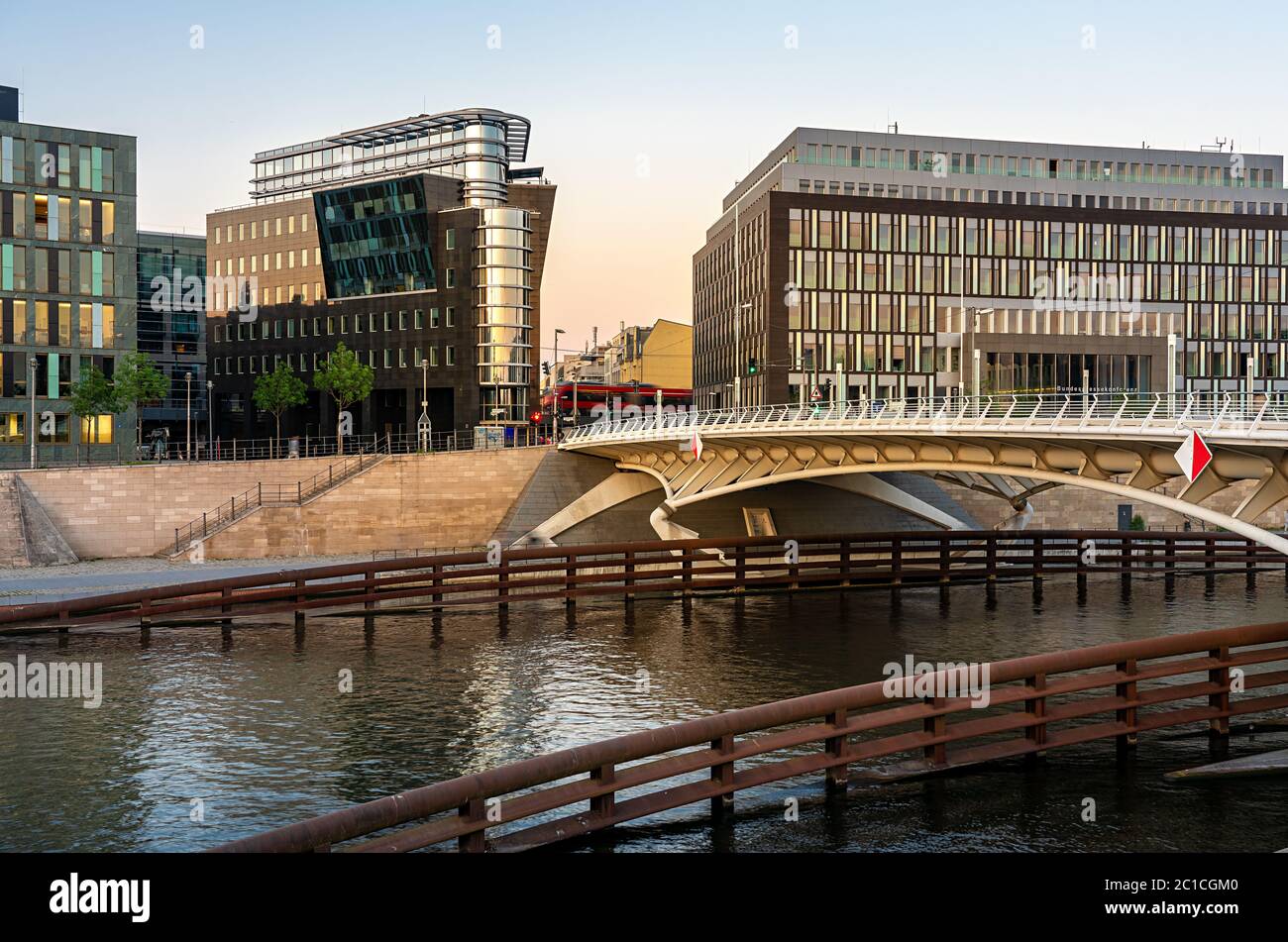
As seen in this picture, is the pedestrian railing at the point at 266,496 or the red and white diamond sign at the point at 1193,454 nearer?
the red and white diamond sign at the point at 1193,454

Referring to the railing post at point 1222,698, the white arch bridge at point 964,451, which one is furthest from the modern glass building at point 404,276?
the railing post at point 1222,698

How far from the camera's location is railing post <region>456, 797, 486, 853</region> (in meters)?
11.1

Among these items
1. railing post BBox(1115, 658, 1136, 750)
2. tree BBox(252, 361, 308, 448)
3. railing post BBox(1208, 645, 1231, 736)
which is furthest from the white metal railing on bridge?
tree BBox(252, 361, 308, 448)

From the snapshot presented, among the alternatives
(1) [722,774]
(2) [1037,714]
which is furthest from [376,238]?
(1) [722,774]

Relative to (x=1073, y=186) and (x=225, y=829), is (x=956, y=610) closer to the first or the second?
(x=225, y=829)

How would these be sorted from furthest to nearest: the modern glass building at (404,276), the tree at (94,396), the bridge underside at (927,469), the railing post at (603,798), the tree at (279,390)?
the modern glass building at (404,276), the tree at (279,390), the tree at (94,396), the bridge underside at (927,469), the railing post at (603,798)

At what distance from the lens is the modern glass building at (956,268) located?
96812 millimetres

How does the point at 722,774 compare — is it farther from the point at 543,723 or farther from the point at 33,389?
the point at 33,389

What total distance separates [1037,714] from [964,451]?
21.1m

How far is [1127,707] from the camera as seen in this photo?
52.1 ft

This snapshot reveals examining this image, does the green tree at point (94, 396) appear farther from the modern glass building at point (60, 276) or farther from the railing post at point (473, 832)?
the railing post at point (473, 832)

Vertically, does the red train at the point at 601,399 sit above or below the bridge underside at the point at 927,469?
above

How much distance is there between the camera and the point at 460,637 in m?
A: 25.2

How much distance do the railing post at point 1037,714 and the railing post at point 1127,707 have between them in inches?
48.6
